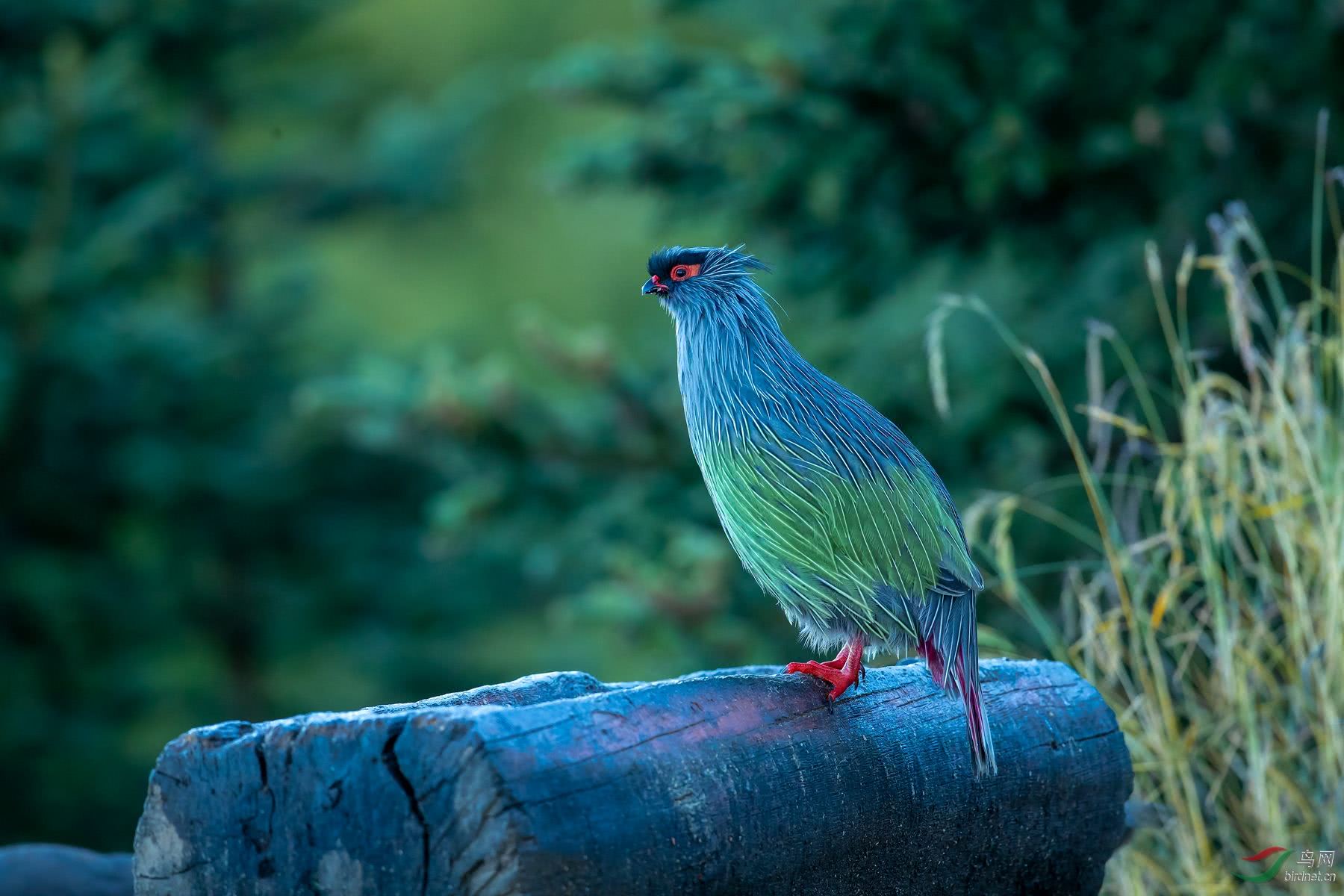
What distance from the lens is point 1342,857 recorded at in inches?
109

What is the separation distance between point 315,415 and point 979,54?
9.20 feet

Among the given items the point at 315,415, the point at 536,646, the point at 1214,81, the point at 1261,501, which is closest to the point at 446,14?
the point at 536,646

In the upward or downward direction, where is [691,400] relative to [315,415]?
downward

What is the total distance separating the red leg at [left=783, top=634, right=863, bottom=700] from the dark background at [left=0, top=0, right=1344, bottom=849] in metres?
1.25

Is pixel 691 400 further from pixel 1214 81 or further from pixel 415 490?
pixel 415 490

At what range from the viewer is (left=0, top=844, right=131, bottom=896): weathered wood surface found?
9.53ft

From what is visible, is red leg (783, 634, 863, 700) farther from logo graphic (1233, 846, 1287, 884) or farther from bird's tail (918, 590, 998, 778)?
logo graphic (1233, 846, 1287, 884)

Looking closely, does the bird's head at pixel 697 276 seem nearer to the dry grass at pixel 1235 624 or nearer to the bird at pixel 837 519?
the bird at pixel 837 519

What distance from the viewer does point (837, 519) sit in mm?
2242

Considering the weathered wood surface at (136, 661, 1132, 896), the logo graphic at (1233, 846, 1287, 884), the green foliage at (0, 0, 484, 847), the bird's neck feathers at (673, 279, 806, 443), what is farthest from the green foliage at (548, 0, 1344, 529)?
the green foliage at (0, 0, 484, 847)

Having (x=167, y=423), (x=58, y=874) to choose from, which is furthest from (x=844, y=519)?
(x=167, y=423)

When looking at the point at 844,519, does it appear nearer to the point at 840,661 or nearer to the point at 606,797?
the point at 840,661

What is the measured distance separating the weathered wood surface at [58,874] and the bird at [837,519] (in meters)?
1.61

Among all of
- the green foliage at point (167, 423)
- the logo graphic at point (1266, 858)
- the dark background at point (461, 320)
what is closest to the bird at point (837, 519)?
the logo graphic at point (1266, 858)
